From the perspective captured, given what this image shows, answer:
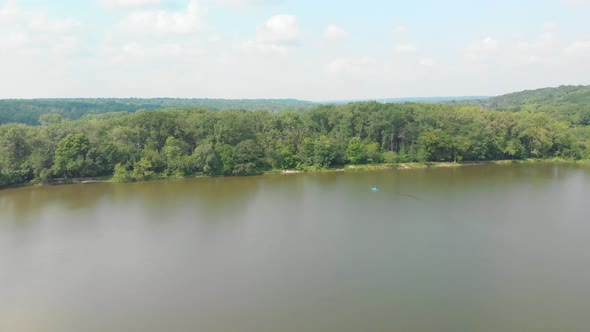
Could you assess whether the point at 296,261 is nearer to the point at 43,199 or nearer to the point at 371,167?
the point at 43,199

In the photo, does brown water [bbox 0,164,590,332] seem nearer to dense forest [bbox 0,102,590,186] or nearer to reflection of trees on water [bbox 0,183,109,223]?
reflection of trees on water [bbox 0,183,109,223]

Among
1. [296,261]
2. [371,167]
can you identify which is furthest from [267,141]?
[296,261]

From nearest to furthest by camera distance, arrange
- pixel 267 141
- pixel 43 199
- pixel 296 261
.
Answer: pixel 296 261 → pixel 43 199 → pixel 267 141

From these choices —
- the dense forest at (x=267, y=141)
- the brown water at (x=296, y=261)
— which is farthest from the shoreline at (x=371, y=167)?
the brown water at (x=296, y=261)

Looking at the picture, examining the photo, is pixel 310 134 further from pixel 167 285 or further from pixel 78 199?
pixel 167 285

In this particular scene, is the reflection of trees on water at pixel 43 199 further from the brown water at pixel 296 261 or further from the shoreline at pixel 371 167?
the shoreline at pixel 371 167

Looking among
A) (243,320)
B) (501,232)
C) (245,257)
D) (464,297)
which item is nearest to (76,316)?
(243,320)
